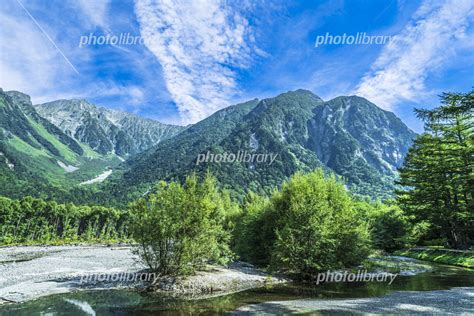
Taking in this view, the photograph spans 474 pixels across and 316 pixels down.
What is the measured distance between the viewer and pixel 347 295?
25.0 m

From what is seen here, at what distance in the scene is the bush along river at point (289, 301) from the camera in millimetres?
19344

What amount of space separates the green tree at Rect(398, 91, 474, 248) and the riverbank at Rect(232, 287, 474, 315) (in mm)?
29165

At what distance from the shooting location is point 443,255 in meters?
48.0

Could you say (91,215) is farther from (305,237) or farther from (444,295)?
(444,295)

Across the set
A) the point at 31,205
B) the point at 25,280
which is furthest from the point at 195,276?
the point at 31,205

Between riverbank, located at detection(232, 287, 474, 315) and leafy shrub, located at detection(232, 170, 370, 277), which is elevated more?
leafy shrub, located at detection(232, 170, 370, 277)

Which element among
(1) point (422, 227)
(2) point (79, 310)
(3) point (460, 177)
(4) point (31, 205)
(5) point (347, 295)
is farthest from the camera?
(4) point (31, 205)

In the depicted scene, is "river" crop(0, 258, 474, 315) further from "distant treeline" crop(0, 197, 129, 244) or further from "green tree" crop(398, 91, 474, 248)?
"distant treeline" crop(0, 197, 129, 244)

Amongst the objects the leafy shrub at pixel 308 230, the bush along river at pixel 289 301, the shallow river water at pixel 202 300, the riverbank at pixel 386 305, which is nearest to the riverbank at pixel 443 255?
the shallow river water at pixel 202 300

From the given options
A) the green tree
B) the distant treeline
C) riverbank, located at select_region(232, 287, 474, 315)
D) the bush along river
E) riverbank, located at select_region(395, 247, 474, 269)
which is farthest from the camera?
the distant treeline

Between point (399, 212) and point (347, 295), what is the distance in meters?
47.5

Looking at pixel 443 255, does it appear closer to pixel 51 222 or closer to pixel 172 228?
pixel 172 228

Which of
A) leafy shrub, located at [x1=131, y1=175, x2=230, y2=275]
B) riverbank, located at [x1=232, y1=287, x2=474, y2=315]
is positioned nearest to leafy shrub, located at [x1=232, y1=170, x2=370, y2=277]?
leafy shrub, located at [x1=131, y1=175, x2=230, y2=275]

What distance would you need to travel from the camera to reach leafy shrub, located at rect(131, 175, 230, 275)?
28141 mm
